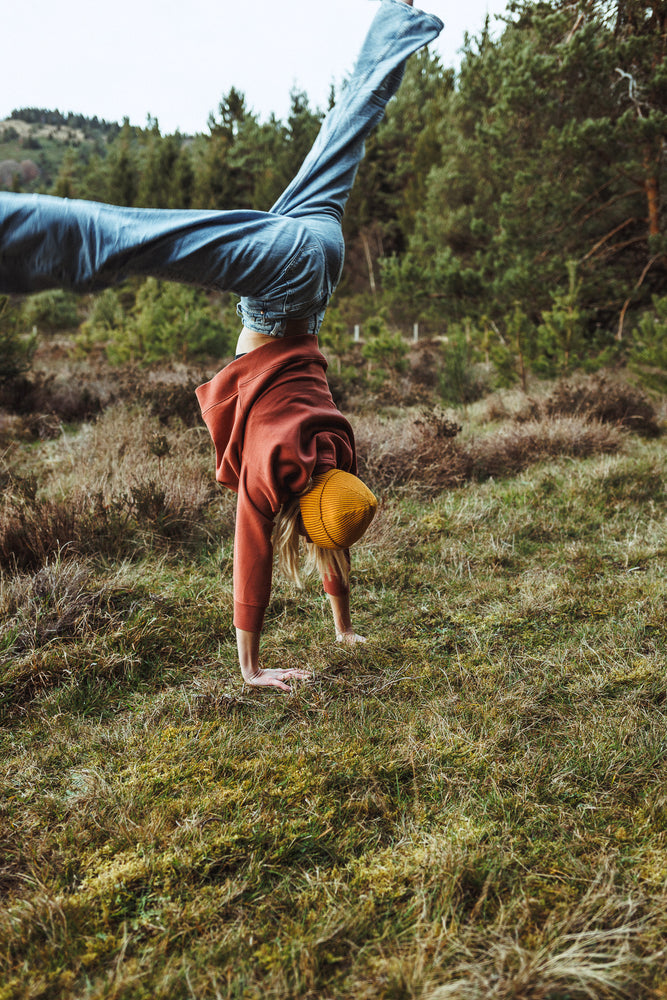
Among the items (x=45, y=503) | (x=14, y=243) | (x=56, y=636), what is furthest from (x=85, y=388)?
(x=14, y=243)

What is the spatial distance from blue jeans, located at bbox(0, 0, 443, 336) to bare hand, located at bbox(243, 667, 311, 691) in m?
1.27

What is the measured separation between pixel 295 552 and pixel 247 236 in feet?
3.64

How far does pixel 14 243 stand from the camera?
1.59 m

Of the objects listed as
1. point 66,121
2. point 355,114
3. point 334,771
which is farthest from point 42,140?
point 334,771

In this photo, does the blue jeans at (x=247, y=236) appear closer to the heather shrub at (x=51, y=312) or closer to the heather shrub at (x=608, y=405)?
the heather shrub at (x=608, y=405)

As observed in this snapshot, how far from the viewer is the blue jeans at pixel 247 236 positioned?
164 centimetres

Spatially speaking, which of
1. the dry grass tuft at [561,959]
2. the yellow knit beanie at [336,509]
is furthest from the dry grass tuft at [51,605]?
the dry grass tuft at [561,959]

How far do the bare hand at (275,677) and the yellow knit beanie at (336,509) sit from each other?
23.0 inches

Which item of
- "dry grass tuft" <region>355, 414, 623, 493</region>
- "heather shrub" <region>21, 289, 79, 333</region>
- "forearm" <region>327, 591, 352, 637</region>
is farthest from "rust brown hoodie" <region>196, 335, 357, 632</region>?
"heather shrub" <region>21, 289, 79, 333</region>

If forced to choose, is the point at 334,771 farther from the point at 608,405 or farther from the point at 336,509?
the point at 608,405

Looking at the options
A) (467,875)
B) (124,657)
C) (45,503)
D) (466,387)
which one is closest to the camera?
(467,875)

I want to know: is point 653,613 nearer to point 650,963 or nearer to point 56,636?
point 650,963

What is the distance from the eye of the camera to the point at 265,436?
2.13m

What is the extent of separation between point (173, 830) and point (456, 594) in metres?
1.91
